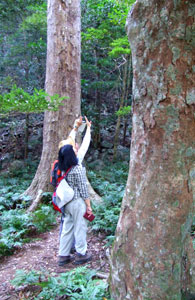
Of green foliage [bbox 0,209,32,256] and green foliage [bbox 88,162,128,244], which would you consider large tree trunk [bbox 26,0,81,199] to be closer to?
green foliage [bbox 0,209,32,256]

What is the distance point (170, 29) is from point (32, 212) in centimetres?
534

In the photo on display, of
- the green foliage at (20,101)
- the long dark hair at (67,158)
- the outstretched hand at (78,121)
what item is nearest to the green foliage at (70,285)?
the long dark hair at (67,158)

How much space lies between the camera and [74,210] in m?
4.04

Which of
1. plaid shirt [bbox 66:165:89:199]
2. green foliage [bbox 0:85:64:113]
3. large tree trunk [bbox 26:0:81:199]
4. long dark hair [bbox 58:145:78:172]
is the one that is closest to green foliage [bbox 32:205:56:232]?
large tree trunk [bbox 26:0:81:199]

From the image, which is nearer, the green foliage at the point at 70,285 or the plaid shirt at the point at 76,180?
the green foliage at the point at 70,285

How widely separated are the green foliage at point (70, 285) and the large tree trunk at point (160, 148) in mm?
524

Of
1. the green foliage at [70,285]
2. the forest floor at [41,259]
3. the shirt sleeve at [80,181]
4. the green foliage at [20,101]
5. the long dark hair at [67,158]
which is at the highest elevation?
the green foliage at [20,101]

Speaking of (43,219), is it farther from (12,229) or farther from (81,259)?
(81,259)

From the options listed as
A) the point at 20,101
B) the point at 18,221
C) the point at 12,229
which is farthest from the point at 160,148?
the point at 18,221

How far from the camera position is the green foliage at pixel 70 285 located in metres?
2.89

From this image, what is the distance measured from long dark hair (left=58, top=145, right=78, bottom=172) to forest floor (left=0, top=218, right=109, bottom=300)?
1.50 m

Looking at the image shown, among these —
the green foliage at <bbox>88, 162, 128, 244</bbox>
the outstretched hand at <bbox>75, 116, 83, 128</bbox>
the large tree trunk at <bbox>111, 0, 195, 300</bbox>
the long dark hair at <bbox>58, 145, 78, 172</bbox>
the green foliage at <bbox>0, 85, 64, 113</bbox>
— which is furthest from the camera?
the green foliage at <bbox>88, 162, 128, 244</bbox>

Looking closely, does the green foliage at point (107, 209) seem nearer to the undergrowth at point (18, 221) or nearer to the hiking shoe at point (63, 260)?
the hiking shoe at point (63, 260)

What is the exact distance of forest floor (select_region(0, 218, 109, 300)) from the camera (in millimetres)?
3849
